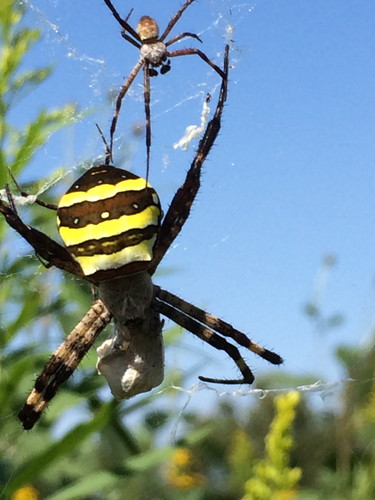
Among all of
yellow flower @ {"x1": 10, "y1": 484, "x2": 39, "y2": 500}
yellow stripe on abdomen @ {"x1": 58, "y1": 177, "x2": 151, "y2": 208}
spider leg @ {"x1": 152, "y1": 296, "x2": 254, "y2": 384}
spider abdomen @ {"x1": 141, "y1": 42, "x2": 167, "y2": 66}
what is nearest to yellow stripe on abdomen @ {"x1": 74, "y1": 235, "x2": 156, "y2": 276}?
yellow stripe on abdomen @ {"x1": 58, "y1": 177, "x2": 151, "y2": 208}

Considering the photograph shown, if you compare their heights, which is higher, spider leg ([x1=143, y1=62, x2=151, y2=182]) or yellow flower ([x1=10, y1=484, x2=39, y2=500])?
spider leg ([x1=143, y1=62, x2=151, y2=182])

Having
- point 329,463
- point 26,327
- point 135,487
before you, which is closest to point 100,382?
point 26,327

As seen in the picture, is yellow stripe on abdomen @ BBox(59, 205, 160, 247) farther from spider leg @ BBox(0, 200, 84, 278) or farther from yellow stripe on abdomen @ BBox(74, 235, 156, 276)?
spider leg @ BBox(0, 200, 84, 278)

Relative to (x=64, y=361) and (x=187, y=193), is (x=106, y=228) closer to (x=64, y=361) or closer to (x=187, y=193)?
(x=187, y=193)

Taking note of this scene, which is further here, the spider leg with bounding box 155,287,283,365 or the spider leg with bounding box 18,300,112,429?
the spider leg with bounding box 155,287,283,365

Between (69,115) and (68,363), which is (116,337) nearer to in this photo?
(68,363)

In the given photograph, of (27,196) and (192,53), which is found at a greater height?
(192,53)

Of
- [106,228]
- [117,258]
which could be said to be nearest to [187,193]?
[117,258]
